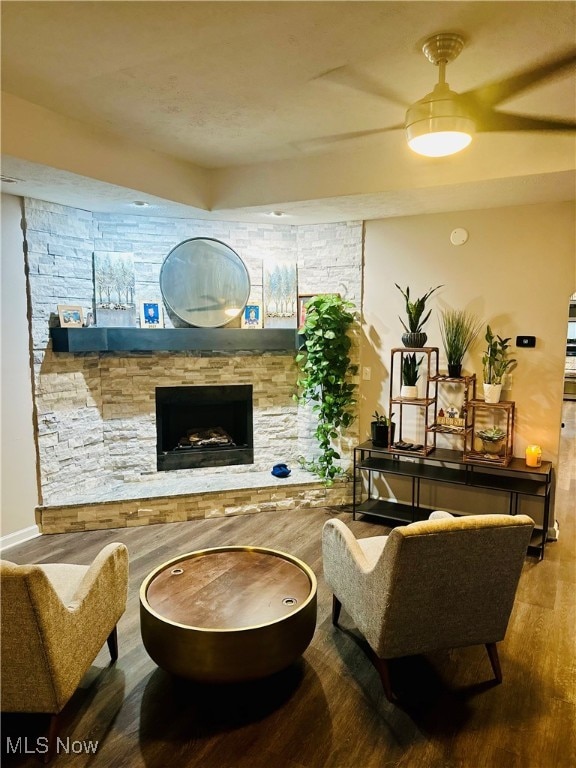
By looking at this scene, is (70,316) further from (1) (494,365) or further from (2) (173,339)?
(1) (494,365)

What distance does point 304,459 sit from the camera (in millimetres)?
4539

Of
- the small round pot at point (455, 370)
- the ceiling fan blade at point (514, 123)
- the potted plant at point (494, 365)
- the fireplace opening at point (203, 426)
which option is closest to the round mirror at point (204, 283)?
the fireplace opening at point (203, 426)

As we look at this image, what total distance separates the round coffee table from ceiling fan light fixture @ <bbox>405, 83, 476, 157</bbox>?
207cm

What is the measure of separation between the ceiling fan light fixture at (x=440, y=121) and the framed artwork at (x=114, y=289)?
102 inches

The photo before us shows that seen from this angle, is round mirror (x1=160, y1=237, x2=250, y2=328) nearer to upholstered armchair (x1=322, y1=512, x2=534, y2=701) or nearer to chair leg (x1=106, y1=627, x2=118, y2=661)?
chair leg (x1=106, y1=627, x2=118, y2=661)

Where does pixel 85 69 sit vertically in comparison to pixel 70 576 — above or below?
above

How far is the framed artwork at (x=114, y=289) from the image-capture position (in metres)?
3.94

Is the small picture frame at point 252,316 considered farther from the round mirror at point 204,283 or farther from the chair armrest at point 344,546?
the chair armrest at point 344,546

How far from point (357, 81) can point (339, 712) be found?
2800 mm

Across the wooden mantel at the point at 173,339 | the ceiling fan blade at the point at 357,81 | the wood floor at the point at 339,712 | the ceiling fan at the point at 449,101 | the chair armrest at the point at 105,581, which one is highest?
the ceiling fan blade at the point at 357,81

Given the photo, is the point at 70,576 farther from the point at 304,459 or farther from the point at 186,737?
the point at 304,459

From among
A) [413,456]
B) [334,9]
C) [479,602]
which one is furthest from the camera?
[413,456]

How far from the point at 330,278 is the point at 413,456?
1689 mm

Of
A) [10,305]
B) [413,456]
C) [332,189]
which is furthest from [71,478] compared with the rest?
[332,189]
